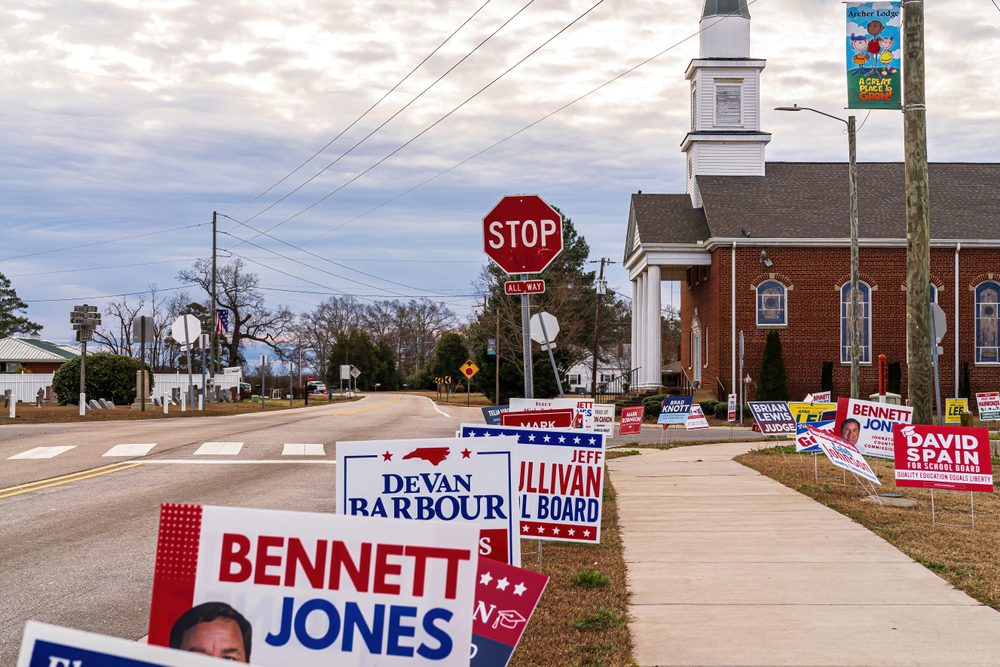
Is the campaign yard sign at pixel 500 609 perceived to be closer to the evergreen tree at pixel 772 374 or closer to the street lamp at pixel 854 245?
the street lamp at pixel 854 245

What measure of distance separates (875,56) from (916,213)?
2.73 metres

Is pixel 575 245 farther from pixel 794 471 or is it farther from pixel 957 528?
pixel 957 528

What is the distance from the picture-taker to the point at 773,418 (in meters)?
21.4

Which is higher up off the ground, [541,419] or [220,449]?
[541,419]

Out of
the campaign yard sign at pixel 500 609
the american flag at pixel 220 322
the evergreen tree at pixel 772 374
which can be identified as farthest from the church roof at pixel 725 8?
the campaign yard sign at pixel 500 609

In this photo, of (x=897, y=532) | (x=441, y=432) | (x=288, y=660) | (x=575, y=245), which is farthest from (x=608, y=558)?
(x=575, y=245)

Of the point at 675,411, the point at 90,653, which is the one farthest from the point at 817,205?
the point at 90,653

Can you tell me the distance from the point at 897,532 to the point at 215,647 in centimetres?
859

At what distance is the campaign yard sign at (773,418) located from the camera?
837 inches

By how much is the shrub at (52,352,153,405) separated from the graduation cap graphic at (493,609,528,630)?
39.4m

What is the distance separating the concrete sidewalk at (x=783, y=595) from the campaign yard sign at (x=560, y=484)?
0.58 meters

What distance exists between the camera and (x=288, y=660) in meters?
3.41

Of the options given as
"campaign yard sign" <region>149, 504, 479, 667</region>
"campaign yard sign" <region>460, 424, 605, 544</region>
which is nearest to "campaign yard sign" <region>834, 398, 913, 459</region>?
"campaign yard sign" <region>460, 424, 605, 544</region>

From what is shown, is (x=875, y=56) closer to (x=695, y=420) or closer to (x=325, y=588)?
(x=695, y=420)
